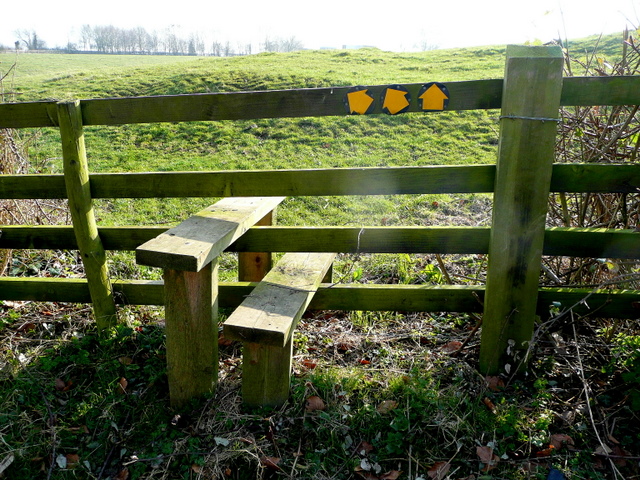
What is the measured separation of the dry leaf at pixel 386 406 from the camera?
8.90 ft

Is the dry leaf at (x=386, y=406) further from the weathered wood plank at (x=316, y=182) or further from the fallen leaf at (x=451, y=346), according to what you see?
the weathered wood plank at (x=316, y=182)

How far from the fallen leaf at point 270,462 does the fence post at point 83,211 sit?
1.59m

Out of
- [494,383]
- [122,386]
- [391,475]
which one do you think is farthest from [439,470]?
[122,386]

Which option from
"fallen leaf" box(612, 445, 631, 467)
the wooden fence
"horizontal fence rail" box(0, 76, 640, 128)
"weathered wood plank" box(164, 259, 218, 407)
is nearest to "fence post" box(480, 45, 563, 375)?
the wooden fence

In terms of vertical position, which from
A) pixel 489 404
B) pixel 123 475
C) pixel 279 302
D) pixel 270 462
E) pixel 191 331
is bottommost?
pixel 123 475

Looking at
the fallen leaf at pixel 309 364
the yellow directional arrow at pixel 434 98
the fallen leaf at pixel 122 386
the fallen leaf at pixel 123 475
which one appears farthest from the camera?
the fallen leaf at pixel 309 364

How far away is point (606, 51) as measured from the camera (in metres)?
17.5

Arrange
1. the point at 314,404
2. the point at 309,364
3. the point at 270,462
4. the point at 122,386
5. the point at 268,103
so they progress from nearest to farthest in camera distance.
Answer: the point at 270,462
the point at 314,404
the point at 268,103
the point at 122,386
the point at 309,364

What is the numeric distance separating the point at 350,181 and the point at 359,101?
0.45 meters

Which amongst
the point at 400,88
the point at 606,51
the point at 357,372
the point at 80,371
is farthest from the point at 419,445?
the point at 606,51

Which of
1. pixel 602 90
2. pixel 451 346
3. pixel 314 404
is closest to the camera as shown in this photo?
pixel 602 90

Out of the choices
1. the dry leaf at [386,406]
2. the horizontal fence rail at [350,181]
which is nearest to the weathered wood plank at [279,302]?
the horizontal fence rail at [350,181]

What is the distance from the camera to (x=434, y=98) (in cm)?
271

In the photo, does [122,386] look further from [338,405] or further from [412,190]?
[412,190]
